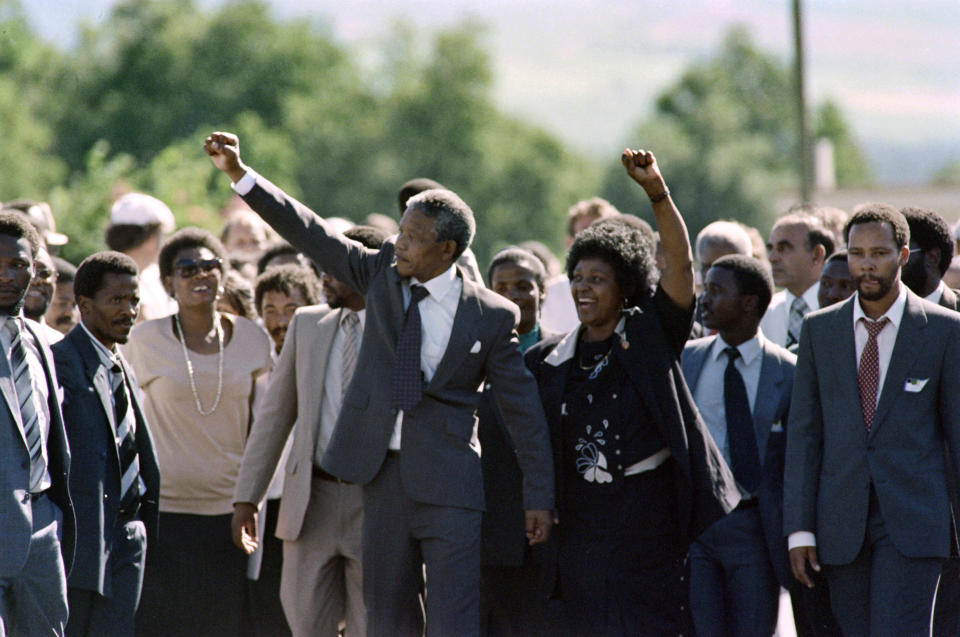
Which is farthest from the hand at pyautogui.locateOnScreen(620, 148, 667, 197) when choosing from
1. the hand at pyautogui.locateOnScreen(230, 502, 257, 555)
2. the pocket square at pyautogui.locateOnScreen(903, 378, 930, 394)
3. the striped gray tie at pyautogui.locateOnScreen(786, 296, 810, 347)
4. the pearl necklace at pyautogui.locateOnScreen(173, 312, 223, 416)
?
the pearl necklace at pyautogui.locateOnScreen(173, 312, 223, 416)

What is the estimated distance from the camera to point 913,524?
635 centimetres

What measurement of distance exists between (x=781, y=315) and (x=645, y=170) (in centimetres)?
349

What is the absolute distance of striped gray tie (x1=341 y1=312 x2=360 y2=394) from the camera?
25.2ft

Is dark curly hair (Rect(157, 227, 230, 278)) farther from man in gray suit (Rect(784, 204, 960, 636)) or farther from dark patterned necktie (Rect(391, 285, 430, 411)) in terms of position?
man in gray suit (Rect(784, 204, 960, 636))

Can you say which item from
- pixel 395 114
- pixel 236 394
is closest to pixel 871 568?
pixel 236 394

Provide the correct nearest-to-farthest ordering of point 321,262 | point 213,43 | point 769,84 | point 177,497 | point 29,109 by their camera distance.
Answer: point 321,262 → point 177,497 → point 29,109 → point 213,43 → point 769,84

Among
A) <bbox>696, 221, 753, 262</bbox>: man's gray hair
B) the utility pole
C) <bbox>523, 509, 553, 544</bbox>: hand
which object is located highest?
the utility pole

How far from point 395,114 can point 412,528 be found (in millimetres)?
84377

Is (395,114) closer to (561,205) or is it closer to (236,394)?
(561,205)

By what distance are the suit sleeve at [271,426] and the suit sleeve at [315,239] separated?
1.03 m

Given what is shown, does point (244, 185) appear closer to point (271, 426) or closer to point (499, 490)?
point (271, 426)

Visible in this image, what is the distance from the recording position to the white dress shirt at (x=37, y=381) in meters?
6.34

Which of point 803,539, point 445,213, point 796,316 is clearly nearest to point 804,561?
point 803,539

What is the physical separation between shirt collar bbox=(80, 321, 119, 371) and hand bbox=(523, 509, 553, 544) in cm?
218
